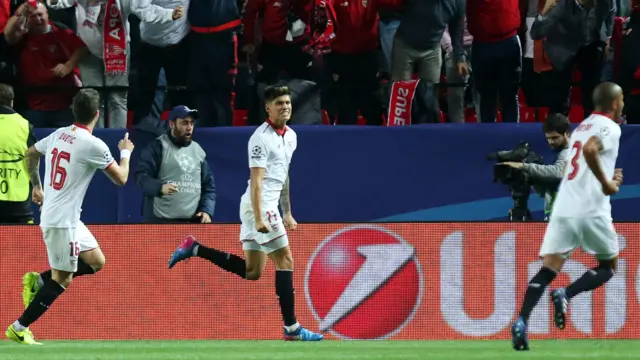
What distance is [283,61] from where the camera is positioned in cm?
1443

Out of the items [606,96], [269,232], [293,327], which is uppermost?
[606,96]

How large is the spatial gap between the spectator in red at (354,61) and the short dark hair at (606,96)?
429 centimetres

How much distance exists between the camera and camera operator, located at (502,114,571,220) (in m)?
11.9

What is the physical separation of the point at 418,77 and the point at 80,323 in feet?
13.7

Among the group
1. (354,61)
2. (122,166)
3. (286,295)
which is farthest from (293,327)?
(354,61)

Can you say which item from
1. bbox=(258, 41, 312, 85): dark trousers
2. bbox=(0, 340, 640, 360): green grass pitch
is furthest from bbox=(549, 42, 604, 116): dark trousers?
bbox=(0, 340, 640, 360): green grass pitch

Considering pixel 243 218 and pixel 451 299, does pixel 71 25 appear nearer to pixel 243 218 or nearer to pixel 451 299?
pixel 243 218

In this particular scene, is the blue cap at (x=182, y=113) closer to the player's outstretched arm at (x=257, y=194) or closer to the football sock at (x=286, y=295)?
the player's outstretched arm at (x=257, y=194)

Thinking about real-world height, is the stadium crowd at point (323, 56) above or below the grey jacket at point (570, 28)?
below

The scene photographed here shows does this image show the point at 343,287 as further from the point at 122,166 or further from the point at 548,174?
the point at 122,166

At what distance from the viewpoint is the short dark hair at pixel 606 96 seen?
32.3 feet

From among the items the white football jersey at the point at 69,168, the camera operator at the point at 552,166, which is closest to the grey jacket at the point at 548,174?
the camera operator at the point at 552,166

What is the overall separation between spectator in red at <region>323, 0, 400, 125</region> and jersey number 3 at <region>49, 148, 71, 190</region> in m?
3.98

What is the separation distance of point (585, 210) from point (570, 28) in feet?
13.3
